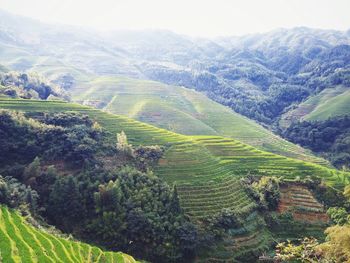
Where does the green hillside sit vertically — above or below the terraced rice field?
above

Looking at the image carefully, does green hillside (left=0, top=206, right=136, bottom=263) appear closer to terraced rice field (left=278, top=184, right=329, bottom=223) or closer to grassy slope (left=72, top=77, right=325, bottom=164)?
terraced rice field (left=278, top=184, right=329, bottom=223)

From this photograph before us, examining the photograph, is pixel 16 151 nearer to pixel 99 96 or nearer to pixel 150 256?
pixel 150 256

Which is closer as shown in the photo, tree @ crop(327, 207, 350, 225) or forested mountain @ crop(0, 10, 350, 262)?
forested mountain @ crop(0, 10, 350, 262)

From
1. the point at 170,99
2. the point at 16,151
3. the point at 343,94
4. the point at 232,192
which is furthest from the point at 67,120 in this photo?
the point at 343,94

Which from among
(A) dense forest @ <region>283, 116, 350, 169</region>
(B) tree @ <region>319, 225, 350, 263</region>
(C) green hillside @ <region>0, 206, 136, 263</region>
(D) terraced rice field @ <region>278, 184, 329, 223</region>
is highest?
(B) tree @ <region>319, 225, 350, 263</region>

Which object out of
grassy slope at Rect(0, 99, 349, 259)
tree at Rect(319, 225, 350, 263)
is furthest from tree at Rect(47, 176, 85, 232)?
tree at Rect(319, 225, 350, 263)

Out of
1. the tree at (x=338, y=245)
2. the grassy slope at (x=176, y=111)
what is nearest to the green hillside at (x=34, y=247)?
the tree at (x=338, y=245)

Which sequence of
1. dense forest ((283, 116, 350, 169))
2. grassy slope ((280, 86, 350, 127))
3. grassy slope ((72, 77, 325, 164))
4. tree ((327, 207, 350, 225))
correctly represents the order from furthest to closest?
1. grassy slope ((280, 86, 350, 127))
2. dense forest ((283, 116, 350, 169))
3. grassy slope ((72, 77, 325, 164))
4. tree ((327, 207, 350, 225))
